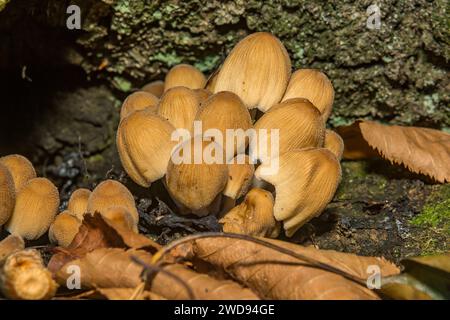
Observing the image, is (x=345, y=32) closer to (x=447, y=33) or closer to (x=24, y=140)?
(x=447, y=33)

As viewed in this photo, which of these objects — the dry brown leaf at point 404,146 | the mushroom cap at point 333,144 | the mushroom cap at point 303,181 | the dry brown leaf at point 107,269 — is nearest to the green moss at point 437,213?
the dry brown leaf at point 404,146

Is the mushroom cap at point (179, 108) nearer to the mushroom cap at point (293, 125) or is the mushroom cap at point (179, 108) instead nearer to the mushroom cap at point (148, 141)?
the mushroom cap at point (148, 141)

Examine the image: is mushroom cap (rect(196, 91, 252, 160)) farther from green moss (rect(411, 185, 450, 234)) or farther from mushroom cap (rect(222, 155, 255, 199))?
green moss (rect(411, 185, 450, 234))

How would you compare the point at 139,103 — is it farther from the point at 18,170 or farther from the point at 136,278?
the point at 136,278

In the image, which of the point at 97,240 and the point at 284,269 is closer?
the point at 284,269

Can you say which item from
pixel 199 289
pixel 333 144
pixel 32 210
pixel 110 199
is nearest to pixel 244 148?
pixel 333 144
